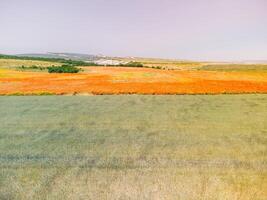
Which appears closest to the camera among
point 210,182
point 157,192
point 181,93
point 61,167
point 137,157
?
point 157,192

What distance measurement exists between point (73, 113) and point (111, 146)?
754cm

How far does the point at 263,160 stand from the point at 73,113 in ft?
36.9

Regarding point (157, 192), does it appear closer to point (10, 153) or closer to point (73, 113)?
point (10, 153)

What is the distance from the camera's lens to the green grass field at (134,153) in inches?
335

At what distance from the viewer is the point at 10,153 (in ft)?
38.1

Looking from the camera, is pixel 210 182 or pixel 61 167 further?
pixel 61 167

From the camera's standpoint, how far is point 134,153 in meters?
11.5

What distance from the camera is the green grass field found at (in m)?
8.52

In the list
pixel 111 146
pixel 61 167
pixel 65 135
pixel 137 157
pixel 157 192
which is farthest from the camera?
pixel 65 135

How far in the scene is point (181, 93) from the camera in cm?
2889

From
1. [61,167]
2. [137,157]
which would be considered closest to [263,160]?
[137,157]

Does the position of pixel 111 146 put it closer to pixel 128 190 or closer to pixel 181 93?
pixel 128 190

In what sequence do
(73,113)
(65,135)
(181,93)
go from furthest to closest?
(181,93)
(73,113)
(65,135)

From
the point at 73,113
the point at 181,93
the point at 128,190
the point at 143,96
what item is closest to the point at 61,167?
the point at 128,190
